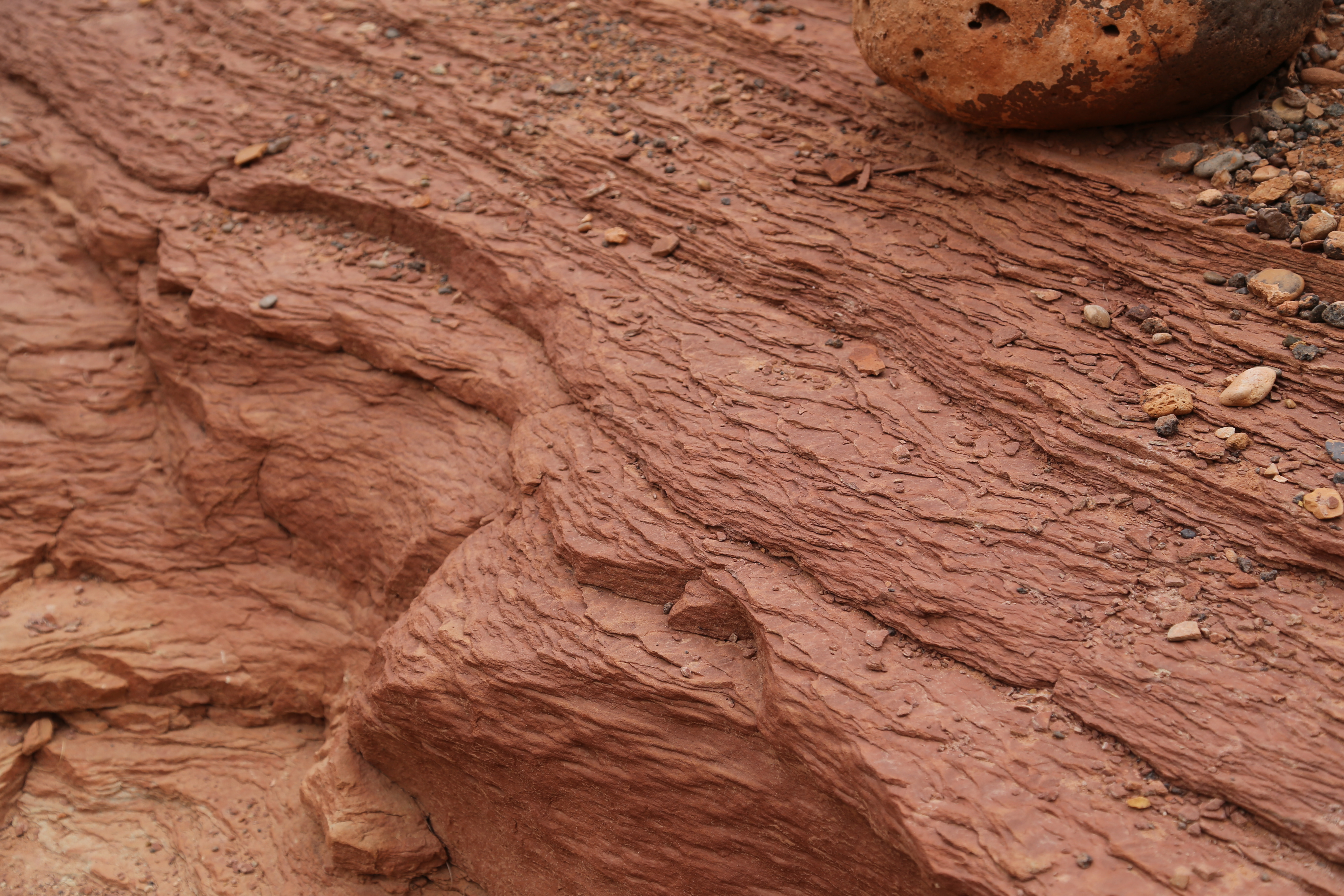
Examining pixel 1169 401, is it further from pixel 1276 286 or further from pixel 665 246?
pixel 665 246

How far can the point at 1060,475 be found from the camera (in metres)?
3.43

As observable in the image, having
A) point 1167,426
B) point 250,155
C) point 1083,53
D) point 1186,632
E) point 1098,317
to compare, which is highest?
point 1083,53

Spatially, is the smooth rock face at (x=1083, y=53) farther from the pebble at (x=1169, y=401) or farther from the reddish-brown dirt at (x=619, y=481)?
the pebble at (x=1169, y=401)

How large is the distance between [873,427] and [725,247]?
3.94 ft

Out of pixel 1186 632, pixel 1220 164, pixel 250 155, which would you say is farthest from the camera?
pixel 250 155

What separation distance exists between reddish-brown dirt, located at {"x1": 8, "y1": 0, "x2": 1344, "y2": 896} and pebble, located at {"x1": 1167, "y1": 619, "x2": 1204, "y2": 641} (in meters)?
0.05

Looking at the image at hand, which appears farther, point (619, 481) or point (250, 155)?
point (250, 155)

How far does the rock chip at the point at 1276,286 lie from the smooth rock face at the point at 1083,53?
0.64m

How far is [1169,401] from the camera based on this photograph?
3355 mm

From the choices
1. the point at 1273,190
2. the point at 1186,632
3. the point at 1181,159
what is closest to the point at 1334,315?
the point at 1273,190

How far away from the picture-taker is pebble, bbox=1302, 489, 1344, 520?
2.96 m

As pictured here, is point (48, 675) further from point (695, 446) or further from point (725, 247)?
point (725, 247)

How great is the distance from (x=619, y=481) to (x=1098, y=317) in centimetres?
190

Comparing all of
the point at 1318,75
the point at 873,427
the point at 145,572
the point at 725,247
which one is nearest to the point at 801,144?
the point at 725,247
